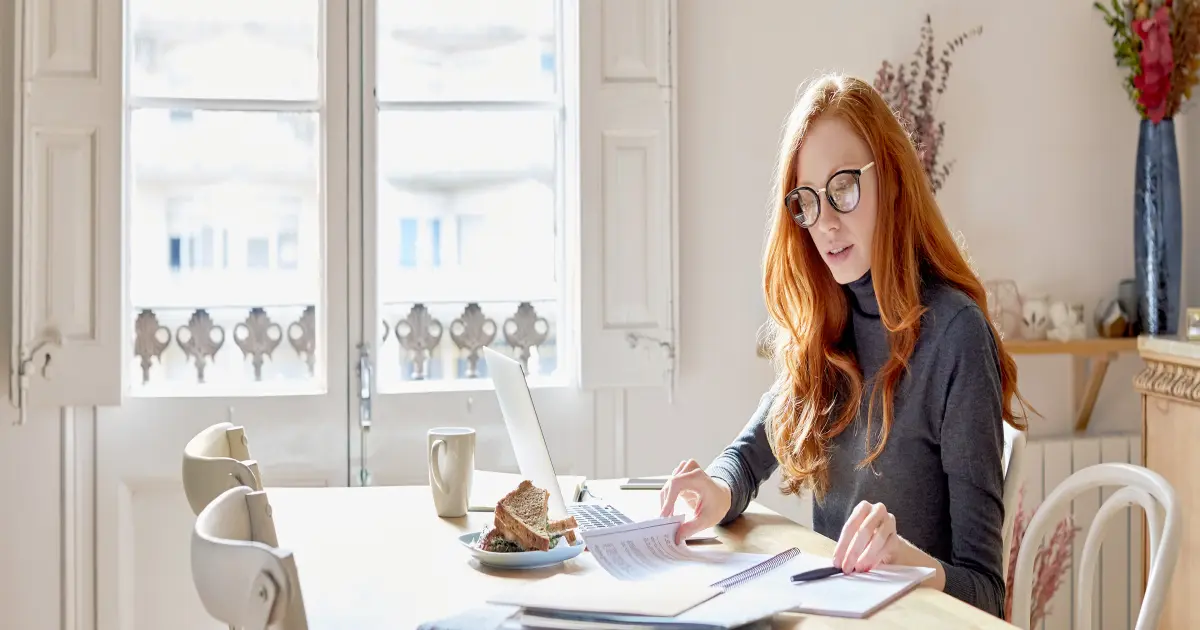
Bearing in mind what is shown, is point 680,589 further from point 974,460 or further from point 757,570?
point 974,460

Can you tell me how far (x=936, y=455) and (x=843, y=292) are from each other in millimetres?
322

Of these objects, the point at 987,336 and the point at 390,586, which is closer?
the point at 390,586

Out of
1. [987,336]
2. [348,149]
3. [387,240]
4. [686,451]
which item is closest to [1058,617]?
[686,451]

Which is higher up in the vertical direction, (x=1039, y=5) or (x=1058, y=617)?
(x=1039, y=5)

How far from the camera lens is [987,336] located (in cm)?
158

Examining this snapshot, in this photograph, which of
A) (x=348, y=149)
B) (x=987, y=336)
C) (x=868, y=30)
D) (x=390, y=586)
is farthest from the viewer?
(x=868, y=30)

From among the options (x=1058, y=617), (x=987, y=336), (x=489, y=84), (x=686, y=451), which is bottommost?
(x=1058, y=617)

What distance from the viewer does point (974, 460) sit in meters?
1.50

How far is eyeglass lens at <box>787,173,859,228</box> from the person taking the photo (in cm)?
168

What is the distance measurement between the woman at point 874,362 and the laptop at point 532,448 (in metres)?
0.13

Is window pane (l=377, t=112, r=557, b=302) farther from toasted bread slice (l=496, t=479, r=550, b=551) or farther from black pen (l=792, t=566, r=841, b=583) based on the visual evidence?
black pen (l=792, t=566, r=841, b=583)

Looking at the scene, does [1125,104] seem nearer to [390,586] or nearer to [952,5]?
[952,5]

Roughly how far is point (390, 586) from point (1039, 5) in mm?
2694

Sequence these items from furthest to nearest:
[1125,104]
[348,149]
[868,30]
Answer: [1125,104] → [868,30] → [348,149]
